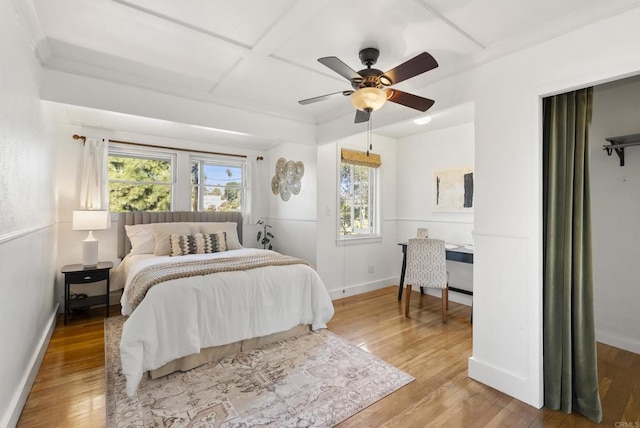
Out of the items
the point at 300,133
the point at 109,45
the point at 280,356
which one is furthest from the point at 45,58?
the point at 280,356

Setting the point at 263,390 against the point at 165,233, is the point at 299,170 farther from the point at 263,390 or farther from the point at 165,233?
the point at 263,390

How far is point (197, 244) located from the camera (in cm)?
376

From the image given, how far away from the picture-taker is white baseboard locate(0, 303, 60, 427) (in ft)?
5.54

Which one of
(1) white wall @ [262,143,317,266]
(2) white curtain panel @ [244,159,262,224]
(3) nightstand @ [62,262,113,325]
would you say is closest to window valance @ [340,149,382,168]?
(1) white wall @ [262,143,317,266]

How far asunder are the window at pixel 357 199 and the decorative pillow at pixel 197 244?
1.71 metres

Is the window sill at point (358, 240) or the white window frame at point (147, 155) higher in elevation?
the white window frame at point (147, 155)

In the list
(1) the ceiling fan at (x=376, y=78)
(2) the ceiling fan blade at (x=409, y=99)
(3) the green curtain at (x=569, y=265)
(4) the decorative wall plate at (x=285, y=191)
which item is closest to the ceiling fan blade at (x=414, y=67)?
(1) the ceiling fan at (x=376, y=78)

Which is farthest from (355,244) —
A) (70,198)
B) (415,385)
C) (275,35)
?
(70,198)

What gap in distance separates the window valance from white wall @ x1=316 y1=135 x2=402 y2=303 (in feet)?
0.30

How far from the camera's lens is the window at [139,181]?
410 centimetres

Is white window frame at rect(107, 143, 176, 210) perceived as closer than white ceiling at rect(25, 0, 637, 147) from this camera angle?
No

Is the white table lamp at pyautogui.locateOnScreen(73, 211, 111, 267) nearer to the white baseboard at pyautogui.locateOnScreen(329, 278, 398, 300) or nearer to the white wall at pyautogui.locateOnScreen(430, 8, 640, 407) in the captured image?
the white baseboard at pyautogui.locateOnScreen(329, 278, 398, 300)

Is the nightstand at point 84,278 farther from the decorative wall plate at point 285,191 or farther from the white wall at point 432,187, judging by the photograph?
the white wall at point 432,187

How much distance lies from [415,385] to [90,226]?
145 inches
